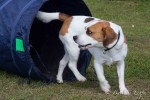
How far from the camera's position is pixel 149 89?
720 cm

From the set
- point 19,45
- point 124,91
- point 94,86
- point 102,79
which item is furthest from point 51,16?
point 124,91

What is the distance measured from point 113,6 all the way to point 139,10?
125 centimetres

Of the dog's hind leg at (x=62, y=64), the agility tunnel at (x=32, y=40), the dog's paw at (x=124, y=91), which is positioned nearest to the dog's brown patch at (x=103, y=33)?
the dog's paw at (x=124, y=91)

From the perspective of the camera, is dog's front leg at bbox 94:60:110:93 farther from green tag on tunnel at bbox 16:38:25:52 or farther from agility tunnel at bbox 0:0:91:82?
green tag on tunnel at bbox 16:38:25:52

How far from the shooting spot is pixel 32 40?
8.88 metres

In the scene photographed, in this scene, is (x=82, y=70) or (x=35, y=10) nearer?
(x=35, y=10)

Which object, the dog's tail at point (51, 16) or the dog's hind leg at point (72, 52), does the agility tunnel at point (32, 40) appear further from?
the dog's hind leg at point (72, 52)

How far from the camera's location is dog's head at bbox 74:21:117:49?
649 cm

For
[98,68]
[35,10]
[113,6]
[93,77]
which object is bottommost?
[113,6]

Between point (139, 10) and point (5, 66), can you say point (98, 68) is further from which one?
point (139, 10)

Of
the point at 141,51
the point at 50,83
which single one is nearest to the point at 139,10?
the point at 141,51

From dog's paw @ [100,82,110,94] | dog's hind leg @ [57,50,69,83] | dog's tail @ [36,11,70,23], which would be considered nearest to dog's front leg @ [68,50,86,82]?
dog's hind leg @ [57,50,69,83]

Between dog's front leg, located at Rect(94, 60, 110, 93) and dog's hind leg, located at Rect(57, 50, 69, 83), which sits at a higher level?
dog's front leg, located at Rect(94, 60, 110, 93)

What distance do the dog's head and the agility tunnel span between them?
3.03 ft
